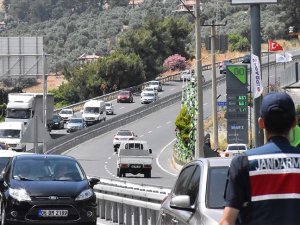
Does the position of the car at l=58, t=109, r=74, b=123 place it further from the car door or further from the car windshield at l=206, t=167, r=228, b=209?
the car windshield at l=206, t=167, r=228, b=209

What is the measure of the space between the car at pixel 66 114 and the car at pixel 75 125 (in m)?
7.78

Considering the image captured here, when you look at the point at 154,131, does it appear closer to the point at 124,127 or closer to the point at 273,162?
the point at 124,127

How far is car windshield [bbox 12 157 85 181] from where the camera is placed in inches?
784

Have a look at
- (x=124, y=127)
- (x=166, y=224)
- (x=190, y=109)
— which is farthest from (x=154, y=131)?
(x=166, y=224)

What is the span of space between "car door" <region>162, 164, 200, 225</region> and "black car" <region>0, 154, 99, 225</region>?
7.45 m

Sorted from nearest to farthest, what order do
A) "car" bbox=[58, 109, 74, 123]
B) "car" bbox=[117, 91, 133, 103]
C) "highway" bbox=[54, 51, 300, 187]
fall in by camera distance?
"highway" bbox=[54, 51, 300, 187] < "car" bbox=[58, 109, 74, 123] < "car" bbox=[117, 91, 133, 103]

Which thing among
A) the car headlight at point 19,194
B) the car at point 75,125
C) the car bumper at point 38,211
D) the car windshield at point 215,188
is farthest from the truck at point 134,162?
the car windshield at point 215,188

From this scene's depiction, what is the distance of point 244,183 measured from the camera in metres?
6.89

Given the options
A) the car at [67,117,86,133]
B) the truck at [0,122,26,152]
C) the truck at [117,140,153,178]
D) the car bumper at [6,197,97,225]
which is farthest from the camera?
the car at [67,117,86,133]

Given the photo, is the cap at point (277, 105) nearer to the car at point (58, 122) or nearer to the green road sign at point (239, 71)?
the green road sign at point (239, 71)

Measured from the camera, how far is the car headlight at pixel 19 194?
19.1 metres

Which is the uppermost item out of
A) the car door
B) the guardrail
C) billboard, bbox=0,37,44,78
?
billboard, bbox=0,37,44,78

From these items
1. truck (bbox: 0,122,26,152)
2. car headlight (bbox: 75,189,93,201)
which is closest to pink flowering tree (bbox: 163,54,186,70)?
truck (bbox: 0,122,26,152)

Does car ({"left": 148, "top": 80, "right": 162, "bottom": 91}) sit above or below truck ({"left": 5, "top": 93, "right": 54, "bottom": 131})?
above
